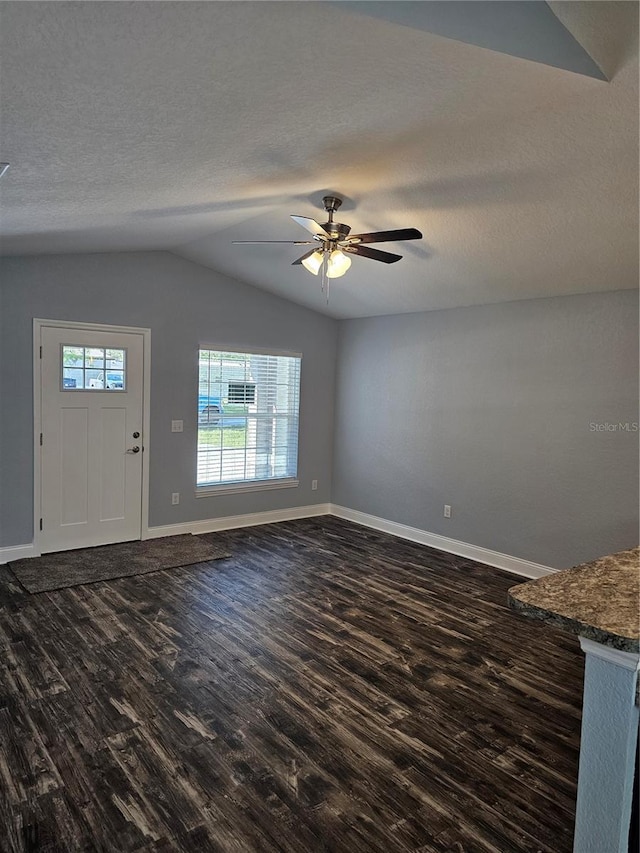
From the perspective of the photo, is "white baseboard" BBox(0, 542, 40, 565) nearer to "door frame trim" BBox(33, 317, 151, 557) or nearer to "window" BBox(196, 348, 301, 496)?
"door frame trim" BBox(33, 317, 151, 557)

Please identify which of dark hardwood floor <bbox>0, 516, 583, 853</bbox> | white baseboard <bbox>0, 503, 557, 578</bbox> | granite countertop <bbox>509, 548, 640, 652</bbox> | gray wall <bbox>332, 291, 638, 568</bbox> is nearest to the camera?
granite countertop <bbox>509, 548, 640, 652</bbox>

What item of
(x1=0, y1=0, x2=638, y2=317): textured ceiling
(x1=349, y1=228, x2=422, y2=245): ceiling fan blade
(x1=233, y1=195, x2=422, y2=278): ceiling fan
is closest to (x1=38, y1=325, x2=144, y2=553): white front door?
(x1=0, y1=0, x2=638, y2=317): textured ceiling

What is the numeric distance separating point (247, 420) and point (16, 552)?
99.7 inches

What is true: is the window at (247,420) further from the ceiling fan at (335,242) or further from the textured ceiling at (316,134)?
the ceiling fan at (335,242)

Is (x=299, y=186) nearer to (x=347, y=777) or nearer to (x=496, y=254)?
(x=496, y=254)

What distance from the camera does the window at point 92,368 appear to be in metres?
4.70

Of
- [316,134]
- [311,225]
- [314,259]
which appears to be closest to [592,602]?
[316,134]

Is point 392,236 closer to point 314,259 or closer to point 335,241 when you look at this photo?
point 335,241

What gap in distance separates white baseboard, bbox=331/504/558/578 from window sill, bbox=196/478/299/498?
2.40 ft

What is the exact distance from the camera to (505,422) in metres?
4.77

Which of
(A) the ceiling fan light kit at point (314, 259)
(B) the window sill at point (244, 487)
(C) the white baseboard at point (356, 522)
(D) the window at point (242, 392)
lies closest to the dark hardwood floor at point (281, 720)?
(C) the white baseboard at point (356, 522)

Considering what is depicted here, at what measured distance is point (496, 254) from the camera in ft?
12.6

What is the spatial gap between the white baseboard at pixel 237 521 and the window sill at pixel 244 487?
0.27m

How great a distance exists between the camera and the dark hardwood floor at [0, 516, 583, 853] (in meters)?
1.90
